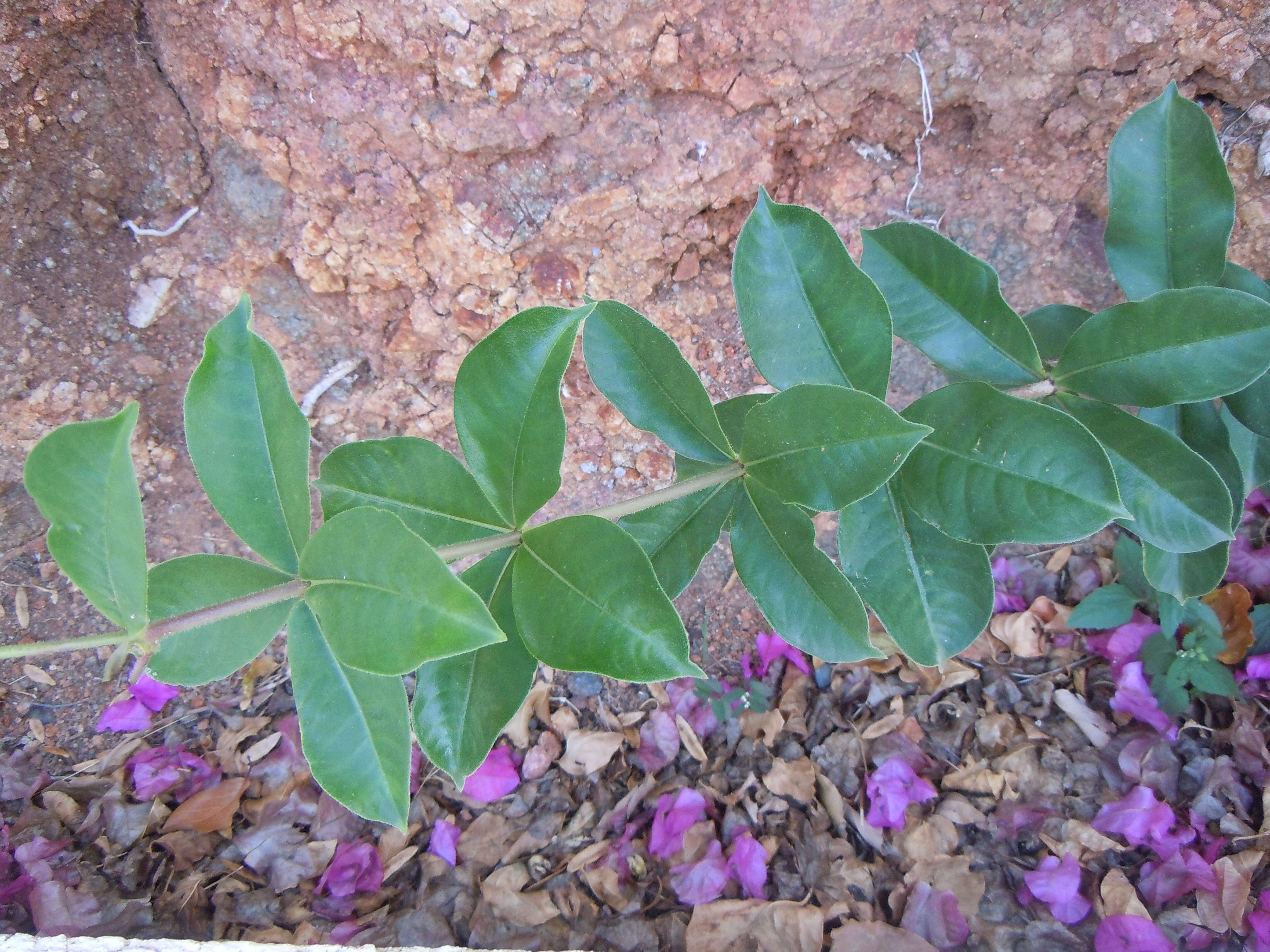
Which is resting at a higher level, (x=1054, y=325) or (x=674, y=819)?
(x=1054, y=325)

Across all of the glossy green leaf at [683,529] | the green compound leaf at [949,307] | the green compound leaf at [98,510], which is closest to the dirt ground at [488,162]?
the green compound leaf at [949,307]

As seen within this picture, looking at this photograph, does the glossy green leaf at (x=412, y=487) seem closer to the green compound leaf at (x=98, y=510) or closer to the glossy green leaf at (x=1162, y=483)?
the green compound leaf at (x=98, y=510)

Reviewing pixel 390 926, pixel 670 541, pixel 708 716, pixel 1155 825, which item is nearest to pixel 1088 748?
pixel 1155 825

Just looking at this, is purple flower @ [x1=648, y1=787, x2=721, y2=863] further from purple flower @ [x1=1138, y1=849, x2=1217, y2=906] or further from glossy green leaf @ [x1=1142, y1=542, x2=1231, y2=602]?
glossy green leaf @ [x1=1142, y1=542, x2=1231, y2=602]

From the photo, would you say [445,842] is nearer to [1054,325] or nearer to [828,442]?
[828,442]

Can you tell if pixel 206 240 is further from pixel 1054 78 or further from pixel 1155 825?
pixel 1155 825

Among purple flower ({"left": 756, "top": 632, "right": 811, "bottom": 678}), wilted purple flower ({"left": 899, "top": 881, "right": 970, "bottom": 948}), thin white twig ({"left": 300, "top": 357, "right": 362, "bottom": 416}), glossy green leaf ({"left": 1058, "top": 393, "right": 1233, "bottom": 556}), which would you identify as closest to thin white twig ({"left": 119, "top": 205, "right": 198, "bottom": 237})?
thin white twig ({"left": 300, "top": 357, "right": 362, "bottom": 416})

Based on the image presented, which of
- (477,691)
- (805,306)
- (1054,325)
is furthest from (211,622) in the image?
(1054,325)
